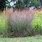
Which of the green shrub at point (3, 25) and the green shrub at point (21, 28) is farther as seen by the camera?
the green shrub at point (3, 25)

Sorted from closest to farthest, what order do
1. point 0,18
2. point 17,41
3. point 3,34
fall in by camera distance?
point 17,41, point 3,34, point 0,18

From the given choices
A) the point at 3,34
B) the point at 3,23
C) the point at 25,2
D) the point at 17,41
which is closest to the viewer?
the point at 17,41

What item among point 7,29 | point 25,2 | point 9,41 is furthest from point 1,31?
point 25,2

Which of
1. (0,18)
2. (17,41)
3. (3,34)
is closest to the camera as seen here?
(17,41)

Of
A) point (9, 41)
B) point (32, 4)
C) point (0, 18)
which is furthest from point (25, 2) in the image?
point (9, 41)

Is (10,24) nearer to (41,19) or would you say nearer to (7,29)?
(7,29)

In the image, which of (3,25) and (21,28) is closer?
(21,28)

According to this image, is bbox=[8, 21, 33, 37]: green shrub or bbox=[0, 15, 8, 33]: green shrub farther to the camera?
bbox=[0, 15, 8, 33]: green shrub

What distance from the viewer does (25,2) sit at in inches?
737

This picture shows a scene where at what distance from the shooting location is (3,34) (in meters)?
11.2

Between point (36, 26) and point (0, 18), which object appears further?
point (0, 18)

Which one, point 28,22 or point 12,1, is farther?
point 12,1

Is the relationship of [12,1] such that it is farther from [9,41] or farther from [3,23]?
[9,41]

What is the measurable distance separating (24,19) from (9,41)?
2262 mm
